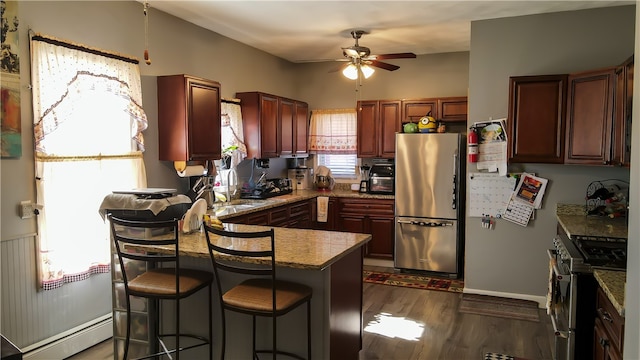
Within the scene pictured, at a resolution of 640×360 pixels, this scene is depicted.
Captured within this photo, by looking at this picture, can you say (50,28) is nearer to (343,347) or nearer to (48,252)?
(48,252)

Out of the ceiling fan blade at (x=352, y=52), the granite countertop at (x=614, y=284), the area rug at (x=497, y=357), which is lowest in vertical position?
the area rug at (x=497, y=357)

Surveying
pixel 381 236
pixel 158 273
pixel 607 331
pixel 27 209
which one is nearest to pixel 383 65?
pixel 381 236

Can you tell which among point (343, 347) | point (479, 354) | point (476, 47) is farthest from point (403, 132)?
point (343, 347)

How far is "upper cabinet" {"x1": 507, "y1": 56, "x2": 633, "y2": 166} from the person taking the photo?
11.3 ft

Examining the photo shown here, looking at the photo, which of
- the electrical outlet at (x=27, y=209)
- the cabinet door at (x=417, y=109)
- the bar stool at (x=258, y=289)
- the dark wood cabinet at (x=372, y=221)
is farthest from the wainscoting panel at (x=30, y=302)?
the cabinet door at (x=417, y=109)

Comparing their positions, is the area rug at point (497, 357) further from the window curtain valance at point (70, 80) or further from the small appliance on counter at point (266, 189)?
the window curtain valance at point (70, 80)

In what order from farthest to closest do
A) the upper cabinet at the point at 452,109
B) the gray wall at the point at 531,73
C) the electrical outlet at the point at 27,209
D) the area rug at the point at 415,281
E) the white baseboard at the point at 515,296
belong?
the upper cabinet at the point at 452,109 < the area rug at the point at 415,281 < the white baseboard at the point at 515,296 < the gray wall at the point at 531,73 < the electrical outlet at the point at 27,209

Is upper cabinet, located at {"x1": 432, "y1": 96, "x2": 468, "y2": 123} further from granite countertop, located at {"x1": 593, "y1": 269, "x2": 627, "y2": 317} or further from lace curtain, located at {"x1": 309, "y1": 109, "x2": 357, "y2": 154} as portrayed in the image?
granite countertop, located at {"x1": 593, "y1": 269, "x2": 627, "y2": 317}

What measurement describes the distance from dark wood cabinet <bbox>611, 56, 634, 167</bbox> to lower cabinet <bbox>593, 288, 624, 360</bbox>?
126 centimetres

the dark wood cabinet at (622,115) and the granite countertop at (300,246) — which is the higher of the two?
the dark wood cabinet at (622,115)

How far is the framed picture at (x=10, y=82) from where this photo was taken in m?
2.87

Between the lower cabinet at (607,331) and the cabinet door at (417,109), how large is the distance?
3.79 metres

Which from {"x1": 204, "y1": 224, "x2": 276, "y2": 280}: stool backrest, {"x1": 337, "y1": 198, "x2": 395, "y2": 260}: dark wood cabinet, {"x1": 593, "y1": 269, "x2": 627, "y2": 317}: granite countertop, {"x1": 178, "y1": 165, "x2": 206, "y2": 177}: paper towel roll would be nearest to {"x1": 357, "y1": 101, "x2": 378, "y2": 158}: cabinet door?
{"x1": 337, "y1": 198, "x2": 395, "y2": 260}: dark wood cabinet

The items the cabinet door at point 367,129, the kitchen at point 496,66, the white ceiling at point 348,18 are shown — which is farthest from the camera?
the cabinet door at point 367,129
